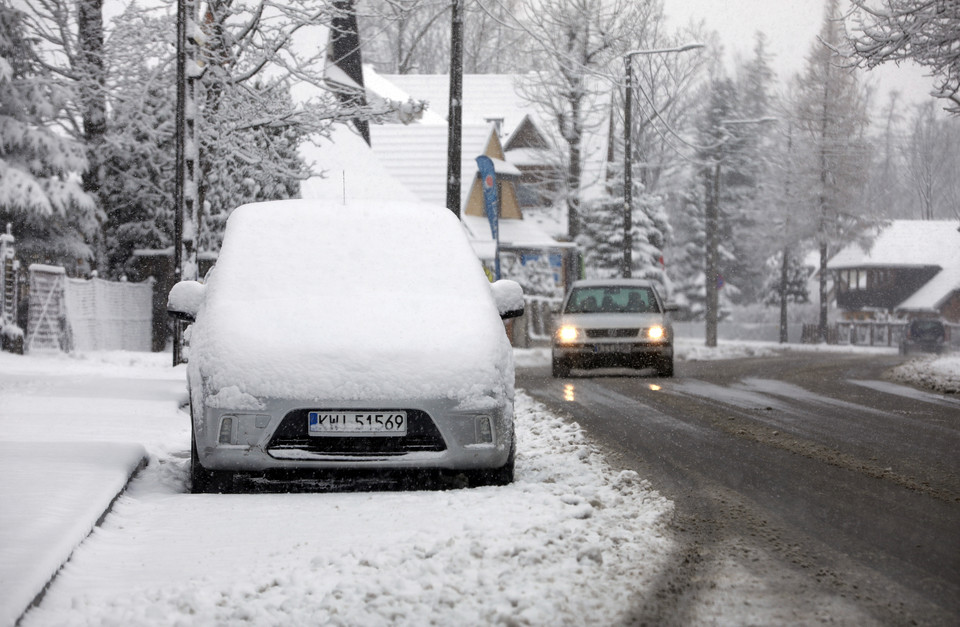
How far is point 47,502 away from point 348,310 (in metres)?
1.98

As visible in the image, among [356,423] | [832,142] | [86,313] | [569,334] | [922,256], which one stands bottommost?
[569,334]

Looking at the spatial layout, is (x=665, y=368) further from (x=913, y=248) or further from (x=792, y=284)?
(x=913, y=248)

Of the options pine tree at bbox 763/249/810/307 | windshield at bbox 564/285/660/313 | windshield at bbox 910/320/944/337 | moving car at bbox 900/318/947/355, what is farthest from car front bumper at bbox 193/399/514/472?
pine tree at bbox 763/249/810/307

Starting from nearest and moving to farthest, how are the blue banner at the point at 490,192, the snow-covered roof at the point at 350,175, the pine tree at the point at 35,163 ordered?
1. the pine tree at the point at 35,163
2. the blue banner at the point at 490,192
3. the snow-covered roof at the point at 350,175

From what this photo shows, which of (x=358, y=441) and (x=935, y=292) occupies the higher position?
(x=358, y=441)

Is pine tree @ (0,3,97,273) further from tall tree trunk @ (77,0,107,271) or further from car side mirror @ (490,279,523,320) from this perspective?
car side mirror @ (490,279,523,320)

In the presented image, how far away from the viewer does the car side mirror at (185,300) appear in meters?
7.85

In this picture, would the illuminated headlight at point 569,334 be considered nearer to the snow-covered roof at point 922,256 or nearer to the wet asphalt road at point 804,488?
the wet asphalt road at point 804,488

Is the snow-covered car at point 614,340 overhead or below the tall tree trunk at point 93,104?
below

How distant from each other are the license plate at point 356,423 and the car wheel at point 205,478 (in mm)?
572

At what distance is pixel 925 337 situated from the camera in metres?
53.4

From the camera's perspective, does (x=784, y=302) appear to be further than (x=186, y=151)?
Yes

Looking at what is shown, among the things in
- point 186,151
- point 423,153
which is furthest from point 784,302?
point 186,151

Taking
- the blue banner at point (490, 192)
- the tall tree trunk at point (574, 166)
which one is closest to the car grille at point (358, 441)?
the blue banner at point (490, 192)
